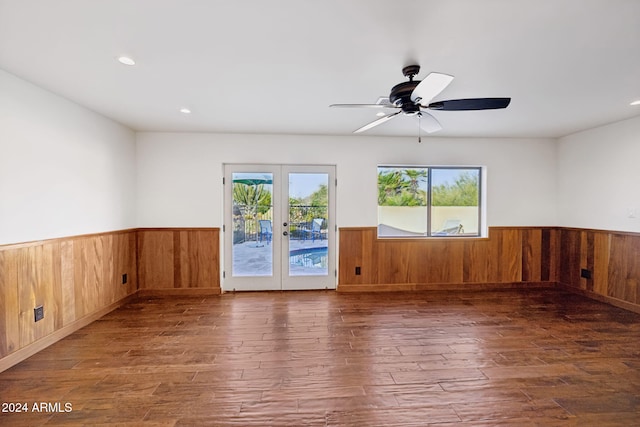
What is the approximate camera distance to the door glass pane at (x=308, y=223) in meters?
4.57

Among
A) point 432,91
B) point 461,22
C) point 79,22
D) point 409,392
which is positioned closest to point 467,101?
point 432,91

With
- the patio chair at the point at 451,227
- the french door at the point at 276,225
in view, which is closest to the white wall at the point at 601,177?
the patio chair at the point at 451,227

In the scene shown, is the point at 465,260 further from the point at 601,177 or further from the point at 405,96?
the point at 405,96

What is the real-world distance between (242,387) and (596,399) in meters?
2.52

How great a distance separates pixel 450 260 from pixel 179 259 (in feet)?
14.1

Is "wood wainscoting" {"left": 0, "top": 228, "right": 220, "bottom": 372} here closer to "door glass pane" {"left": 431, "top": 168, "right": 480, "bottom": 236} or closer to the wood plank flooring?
the wood plank flooring

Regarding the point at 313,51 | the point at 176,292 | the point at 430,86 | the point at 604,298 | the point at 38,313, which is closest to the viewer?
the point at 430,86

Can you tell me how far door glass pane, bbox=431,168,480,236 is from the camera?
4852 mm

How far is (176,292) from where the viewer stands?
14.4ft

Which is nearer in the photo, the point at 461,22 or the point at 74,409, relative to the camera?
Answer: the point at 461,22

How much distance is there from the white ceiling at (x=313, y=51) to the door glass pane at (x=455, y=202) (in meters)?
1.55

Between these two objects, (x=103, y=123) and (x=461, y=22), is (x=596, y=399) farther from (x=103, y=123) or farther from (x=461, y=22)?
(x=103, y=123)

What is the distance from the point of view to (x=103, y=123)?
365 centimetres

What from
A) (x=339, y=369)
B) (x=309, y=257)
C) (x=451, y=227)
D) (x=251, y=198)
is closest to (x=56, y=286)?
(x=251, y=198)
